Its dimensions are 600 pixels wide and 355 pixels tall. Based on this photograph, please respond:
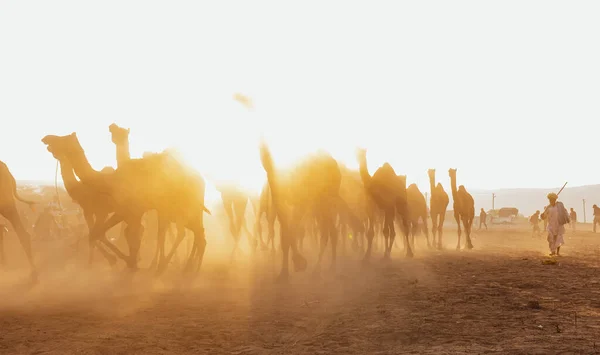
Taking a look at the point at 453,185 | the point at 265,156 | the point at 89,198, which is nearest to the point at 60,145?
the point at 89,198

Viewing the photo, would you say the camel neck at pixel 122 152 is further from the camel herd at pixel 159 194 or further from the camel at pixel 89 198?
the camel at pixel 89 198

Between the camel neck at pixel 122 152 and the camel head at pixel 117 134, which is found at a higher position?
the camel head at pixel 117 134

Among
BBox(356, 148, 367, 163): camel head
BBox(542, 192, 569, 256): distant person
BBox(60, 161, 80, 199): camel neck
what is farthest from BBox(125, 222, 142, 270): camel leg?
BBox(542, 192, 569, 256): distant person

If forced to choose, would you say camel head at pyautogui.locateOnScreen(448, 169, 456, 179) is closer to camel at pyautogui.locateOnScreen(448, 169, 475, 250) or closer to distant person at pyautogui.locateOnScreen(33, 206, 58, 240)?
camel at pyautogui.locateOnScreen(448, 169, 475, 250)

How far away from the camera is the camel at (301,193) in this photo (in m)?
12.8

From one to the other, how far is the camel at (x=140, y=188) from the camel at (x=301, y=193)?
2.01m

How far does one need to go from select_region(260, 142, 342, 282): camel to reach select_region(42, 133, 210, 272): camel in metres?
2.01

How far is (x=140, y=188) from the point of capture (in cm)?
1308

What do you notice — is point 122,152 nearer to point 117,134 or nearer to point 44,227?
point 117,134

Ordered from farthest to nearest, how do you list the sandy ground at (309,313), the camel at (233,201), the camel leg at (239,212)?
the camel at (233,201) → the camel leg at (239,212) → the sandy ground at (309,313)

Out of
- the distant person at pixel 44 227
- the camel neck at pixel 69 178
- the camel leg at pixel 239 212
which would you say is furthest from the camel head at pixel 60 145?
the distant person at pixel 44 227

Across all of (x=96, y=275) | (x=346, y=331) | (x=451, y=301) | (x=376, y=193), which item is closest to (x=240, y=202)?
(x=376, y=193)

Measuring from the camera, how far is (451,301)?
9438 mm

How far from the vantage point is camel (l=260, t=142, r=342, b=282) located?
12.8 m
